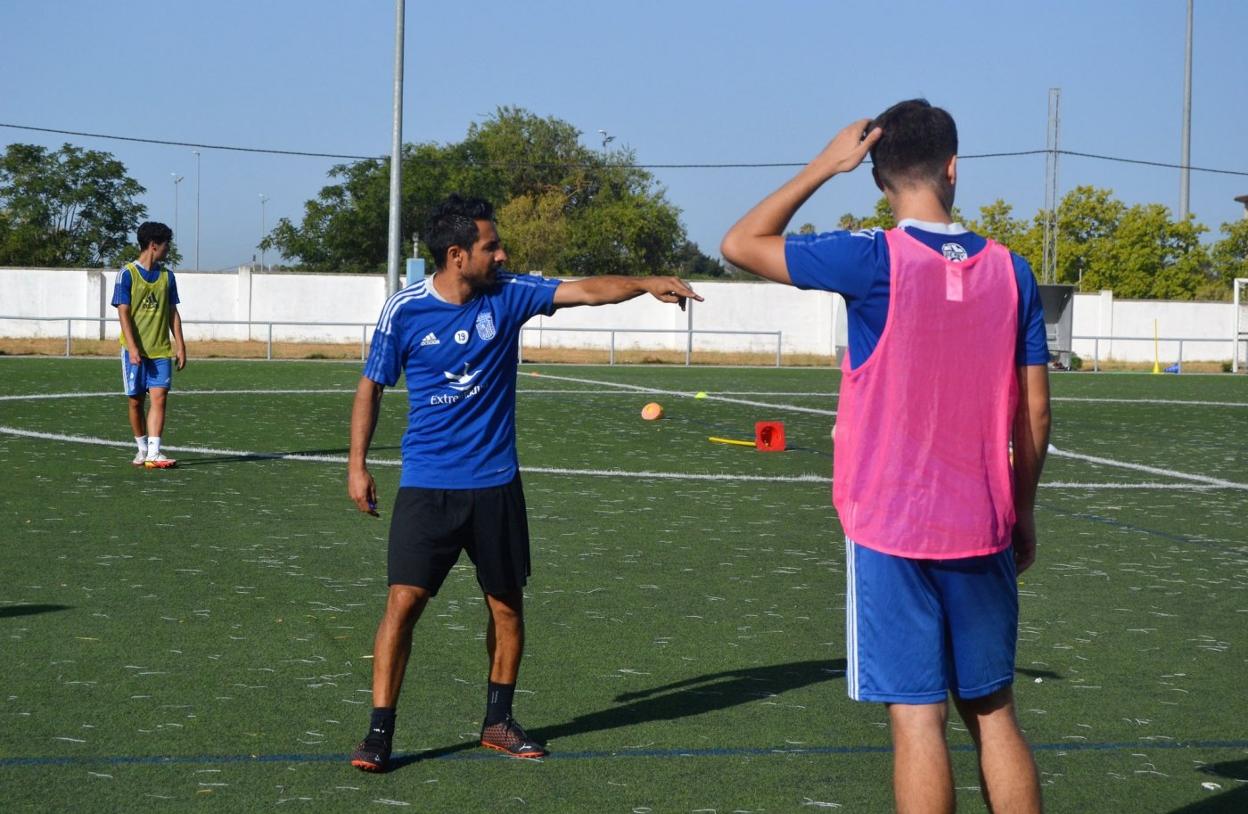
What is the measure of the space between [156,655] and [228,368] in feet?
87.2

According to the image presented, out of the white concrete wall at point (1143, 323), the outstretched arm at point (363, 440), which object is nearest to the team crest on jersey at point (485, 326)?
the outstretched arm at point (363, 440)

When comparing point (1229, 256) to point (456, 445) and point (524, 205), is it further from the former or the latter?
point (456, 445)

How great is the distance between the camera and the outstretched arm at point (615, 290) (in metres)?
5.30

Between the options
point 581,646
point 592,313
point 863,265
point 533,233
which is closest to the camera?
point 863,265

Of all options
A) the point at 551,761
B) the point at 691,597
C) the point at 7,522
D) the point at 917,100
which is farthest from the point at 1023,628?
the point at 7,522

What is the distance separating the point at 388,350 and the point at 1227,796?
299 cm

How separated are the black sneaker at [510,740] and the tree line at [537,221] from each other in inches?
2266

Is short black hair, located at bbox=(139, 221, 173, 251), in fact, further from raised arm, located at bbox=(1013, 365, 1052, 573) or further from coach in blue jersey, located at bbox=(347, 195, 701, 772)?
raised arm, located at bbox=(1013, 365, 1052, 573)

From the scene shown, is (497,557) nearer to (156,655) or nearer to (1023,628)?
(156,655)

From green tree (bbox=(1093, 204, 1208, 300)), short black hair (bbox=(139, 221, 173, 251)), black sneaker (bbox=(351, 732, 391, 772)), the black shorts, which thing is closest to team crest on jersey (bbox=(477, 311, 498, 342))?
the black shorts

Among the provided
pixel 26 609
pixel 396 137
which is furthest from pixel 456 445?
pixel 396 137

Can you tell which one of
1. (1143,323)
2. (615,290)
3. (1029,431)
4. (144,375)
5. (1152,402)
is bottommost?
(1152,402)

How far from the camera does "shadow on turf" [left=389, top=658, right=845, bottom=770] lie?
537 cm

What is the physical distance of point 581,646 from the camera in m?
6.71
